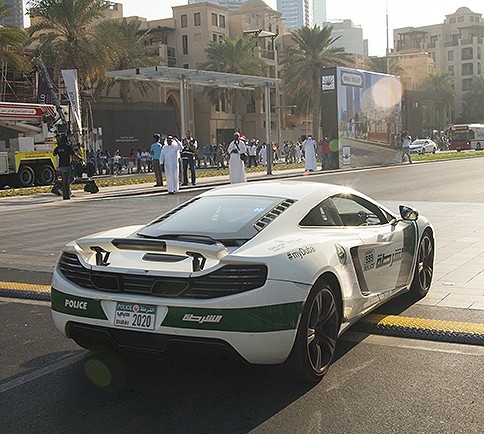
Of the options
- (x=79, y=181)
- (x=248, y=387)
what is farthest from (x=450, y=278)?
(x=79, y=181)

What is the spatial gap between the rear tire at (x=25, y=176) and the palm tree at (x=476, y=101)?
95.9 m

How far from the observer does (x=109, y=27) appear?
42.5 meters

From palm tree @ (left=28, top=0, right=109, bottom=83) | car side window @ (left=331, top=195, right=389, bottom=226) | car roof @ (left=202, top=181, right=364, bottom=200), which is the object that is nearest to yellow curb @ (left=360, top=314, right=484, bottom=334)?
car side window @ (left=331, top=195, right=389, bottom=226)

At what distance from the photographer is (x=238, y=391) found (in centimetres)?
395

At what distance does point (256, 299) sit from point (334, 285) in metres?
0.82

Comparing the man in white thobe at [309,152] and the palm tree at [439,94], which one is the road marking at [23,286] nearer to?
the man in white thobe at [309,152]

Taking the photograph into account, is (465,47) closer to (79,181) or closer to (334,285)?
(79,181)

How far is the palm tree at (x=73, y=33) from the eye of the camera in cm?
3584

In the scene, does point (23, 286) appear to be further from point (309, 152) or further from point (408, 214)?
point (309, 152)

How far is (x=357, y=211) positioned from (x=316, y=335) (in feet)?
5.89

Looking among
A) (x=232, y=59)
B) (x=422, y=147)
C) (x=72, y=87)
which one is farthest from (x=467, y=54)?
(x=72, y=87)

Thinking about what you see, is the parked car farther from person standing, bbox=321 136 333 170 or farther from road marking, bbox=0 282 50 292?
road marking, bbox=0 282 50 292

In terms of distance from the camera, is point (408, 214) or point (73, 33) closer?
point (408, 214)

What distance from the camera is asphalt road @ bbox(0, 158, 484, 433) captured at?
345 centimetres
